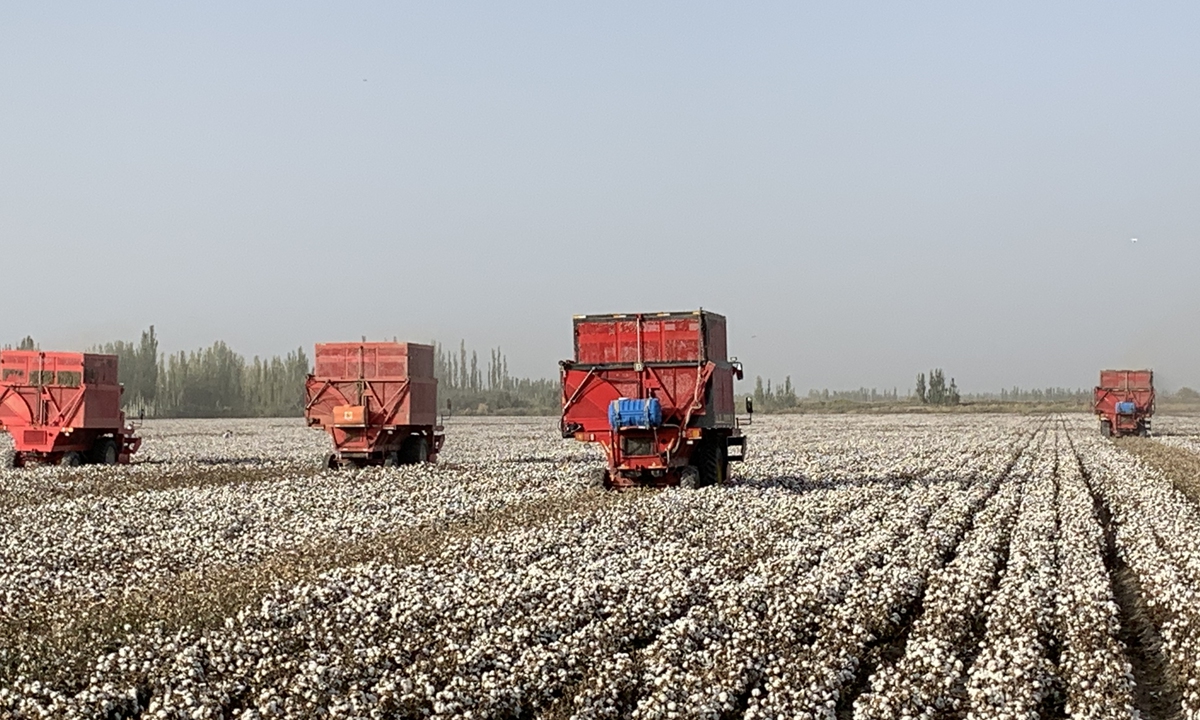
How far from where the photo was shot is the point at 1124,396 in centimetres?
5594

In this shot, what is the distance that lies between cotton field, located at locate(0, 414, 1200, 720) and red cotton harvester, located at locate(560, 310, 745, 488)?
1069 millimetres

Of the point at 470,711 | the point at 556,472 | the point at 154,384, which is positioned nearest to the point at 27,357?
the point at 556,472

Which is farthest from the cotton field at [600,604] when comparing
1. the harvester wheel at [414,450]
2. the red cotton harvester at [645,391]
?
the harvester wheel at [414,450]


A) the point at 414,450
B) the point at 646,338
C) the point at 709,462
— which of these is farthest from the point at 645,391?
the point at 414,450

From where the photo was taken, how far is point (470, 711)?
908 centimetres

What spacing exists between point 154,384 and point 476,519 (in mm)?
119188

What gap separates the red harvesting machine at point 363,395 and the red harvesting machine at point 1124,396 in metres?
35.8

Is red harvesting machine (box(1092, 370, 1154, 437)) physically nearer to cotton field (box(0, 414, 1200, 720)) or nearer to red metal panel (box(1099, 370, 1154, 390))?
red metal panel (box(1099, 370, 1154, 390))

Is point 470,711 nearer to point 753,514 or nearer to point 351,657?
point 351,657

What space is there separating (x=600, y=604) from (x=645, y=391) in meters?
12.4

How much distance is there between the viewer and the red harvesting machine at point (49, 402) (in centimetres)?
3198

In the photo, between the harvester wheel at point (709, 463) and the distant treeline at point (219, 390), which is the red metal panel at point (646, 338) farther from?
the distant treeline at point (219, 390)

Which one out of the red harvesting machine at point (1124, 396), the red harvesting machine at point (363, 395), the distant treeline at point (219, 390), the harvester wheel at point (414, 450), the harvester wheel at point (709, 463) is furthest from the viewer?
the distant treeline at point (219, 390)

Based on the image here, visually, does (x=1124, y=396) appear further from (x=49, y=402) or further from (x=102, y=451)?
(x=49, y=402)
